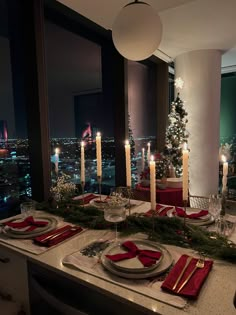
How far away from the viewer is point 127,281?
87 centimetres

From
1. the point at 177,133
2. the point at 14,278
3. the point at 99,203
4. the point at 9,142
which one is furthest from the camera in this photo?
the point at 177,133

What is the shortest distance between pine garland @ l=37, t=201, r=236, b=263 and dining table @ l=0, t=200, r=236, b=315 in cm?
4

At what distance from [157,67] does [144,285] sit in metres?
4.00

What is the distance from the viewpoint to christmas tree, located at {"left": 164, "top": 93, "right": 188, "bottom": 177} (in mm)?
3846

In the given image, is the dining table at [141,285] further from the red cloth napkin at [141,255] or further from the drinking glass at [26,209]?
the drinking glass at [26,209]

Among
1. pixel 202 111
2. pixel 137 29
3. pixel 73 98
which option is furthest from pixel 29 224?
pixel 202 111

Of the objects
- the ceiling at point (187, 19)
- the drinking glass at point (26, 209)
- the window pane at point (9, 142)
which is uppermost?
the ceiling at point (187, 19)

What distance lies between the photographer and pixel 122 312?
2.77 feet

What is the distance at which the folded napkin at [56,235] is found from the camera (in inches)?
45.3

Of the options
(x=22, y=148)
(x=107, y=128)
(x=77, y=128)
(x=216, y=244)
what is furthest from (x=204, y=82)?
(x=216, y=244)

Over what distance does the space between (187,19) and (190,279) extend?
2730 mm

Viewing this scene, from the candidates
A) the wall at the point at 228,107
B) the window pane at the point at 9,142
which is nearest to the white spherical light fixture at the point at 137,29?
the window pane at the point at 9,142

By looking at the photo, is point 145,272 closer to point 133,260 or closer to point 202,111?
point 133,260

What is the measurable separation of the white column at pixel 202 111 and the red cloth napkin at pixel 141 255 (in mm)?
3223
